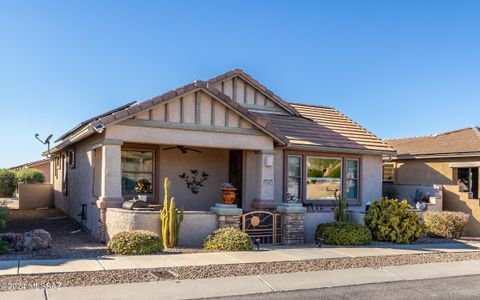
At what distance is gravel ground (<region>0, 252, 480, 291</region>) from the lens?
8.50m

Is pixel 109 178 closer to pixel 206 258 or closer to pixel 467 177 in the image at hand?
pixel 206 258

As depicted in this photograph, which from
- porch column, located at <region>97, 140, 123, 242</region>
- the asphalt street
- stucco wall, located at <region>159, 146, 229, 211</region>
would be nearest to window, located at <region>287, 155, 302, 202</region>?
stucco wall, located at <region>159, 146, 229, 211</region>

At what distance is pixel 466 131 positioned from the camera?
2152cm

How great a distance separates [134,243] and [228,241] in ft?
7.88

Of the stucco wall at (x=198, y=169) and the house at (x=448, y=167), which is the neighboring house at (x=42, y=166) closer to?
the stucco wall at (x=198, y=169)

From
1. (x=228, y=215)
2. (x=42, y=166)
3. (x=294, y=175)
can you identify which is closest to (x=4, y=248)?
(x=228, y=215)

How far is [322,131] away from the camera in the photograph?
60.2ft

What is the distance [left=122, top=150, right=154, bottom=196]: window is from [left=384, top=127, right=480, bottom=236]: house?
33.4 feet

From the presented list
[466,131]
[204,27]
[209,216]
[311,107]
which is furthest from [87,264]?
[466,131]

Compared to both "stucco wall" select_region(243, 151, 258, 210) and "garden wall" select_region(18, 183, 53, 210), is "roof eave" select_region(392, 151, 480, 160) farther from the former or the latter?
"garden wall" select_region(18, 183, 53, 210)

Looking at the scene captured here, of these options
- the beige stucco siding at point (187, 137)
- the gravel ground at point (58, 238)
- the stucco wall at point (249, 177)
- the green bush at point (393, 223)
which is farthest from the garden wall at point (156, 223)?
the green bush at point (393, 223)

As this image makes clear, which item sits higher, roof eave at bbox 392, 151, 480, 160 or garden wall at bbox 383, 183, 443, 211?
roof eave at bbox 392, 151, 480, 160

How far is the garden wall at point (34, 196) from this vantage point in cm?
2375

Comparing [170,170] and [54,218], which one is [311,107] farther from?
[54,218]
